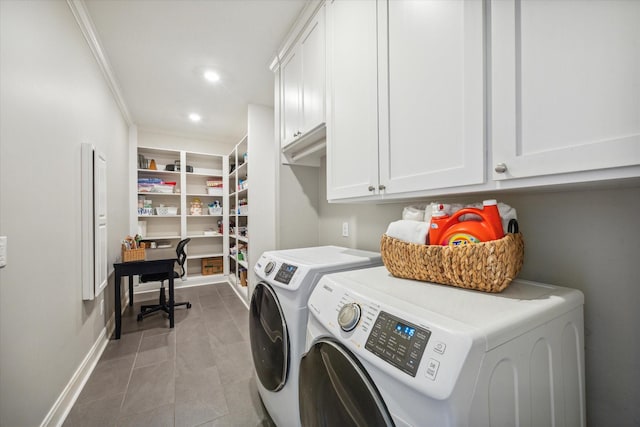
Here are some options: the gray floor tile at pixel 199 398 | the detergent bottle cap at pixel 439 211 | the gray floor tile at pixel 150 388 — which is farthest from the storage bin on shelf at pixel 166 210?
the detergent bottle cap at pixel 439 211

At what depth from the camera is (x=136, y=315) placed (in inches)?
119

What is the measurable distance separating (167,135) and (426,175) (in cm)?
472

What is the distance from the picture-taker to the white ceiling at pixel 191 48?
1.82 metres

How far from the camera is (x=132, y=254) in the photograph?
2.64 m

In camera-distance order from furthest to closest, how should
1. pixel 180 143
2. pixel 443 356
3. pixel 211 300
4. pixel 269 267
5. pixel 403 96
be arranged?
pixel 180 143, pixel 211 300, pixel 269 267, pixel 403 96, pixel 443 356

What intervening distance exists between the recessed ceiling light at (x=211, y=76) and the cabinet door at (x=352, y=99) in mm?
1527

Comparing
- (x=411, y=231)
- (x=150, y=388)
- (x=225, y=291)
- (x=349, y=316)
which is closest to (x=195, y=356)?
(x=150, y=388)

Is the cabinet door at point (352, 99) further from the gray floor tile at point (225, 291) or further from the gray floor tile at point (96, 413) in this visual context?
the gray floor tile at point (225, 291)

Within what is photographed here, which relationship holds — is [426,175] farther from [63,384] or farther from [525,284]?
[63,384]

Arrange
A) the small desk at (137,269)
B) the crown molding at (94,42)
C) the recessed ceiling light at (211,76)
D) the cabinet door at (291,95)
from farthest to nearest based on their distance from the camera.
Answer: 1. the recessed ceiling light at (211,76)
2. the small desk at (137,269)
3. the cabinet door at (291,95)
4. the crown molding at (94,42)

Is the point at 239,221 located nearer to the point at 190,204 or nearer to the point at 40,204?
the point at 190,204

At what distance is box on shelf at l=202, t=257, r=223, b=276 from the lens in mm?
4547

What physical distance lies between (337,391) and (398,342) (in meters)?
0.30

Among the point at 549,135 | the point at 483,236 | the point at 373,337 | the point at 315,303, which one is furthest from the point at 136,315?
the point at 549,135
